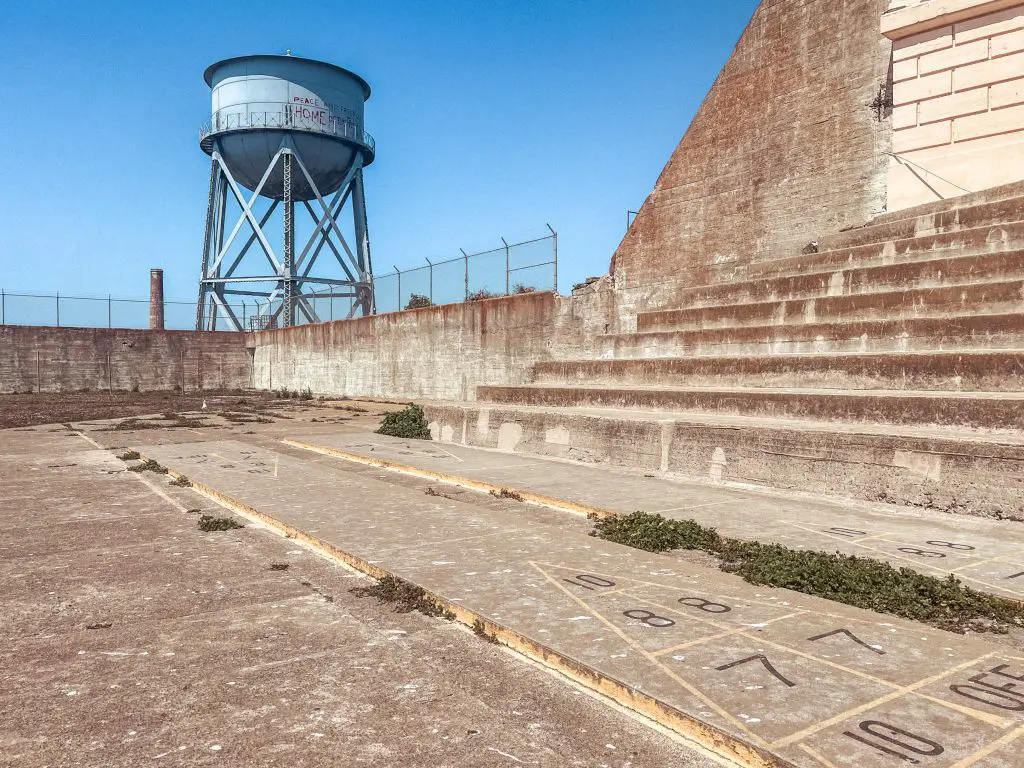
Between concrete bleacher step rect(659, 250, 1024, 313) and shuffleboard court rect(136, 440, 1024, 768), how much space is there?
8.49 metres

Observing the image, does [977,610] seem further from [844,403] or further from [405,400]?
[405,400]

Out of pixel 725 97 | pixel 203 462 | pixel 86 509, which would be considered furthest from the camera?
pixel 725 97

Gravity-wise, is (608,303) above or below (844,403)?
above

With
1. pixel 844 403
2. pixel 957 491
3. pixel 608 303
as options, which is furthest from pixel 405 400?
pixel 957 491

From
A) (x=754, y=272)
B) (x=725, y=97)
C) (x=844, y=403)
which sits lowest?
(x=844, y=403)

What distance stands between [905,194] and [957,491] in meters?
10.1

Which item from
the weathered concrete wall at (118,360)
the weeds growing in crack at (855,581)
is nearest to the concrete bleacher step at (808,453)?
the weeds growing in crack at (855,581)

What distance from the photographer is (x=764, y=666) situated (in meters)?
3.75

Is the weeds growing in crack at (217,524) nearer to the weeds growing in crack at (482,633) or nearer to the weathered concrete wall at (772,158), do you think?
the weeds growing in crack at (482,633)

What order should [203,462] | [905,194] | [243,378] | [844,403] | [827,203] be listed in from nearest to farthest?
[844,403]
[203,462]
[905,194]
[827,203]
[243,378]

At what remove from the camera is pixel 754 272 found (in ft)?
53.3

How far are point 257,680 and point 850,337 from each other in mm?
10476

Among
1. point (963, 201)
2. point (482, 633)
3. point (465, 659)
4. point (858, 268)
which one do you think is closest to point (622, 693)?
point (465, 659)

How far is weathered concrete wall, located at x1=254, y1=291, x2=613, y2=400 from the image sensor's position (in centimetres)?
1939
